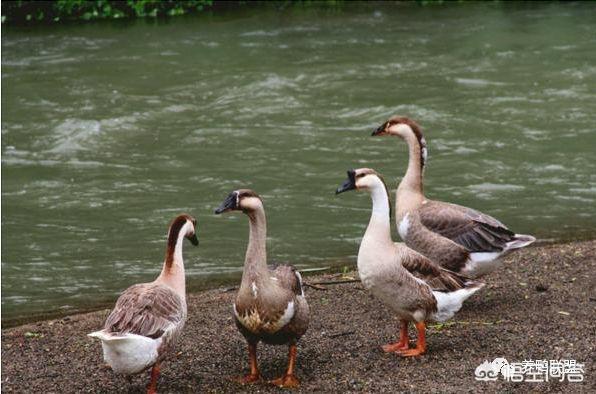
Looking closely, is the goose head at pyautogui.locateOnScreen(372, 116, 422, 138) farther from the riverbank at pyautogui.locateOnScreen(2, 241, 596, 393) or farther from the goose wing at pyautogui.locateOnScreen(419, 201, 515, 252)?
the riverbank at pyautogui.locateOnScreen(2, 241, 596, 393)

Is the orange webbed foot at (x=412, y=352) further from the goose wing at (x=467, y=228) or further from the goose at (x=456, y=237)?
the goose wing at (x=467, y=228)

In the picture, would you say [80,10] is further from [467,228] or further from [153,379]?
[153,379]

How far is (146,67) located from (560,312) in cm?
1674

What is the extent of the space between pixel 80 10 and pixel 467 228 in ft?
80.0

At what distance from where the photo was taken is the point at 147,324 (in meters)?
7.41

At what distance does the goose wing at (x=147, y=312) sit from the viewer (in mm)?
7332

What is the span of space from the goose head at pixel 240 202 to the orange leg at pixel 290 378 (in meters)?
1.12

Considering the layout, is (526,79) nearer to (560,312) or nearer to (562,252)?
(562,252)

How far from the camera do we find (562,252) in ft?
36.4

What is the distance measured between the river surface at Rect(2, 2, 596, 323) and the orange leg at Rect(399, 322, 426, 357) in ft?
12.7

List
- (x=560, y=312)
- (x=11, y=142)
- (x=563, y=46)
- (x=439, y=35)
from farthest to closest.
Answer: (x=439, y=35)
(x=563, y=46)
(x=11, y=142)
(x=560, y=312)

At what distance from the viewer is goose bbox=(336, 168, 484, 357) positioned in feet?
26.6

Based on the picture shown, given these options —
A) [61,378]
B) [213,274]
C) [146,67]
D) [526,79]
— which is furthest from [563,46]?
[61,378]

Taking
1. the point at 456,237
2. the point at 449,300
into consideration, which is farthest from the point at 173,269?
the point at 456,237
